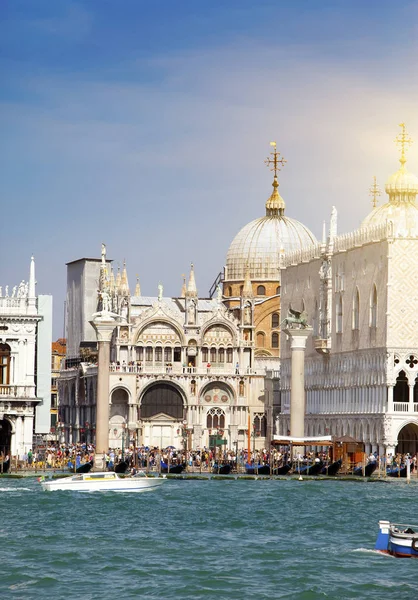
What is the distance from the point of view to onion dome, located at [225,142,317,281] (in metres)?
110

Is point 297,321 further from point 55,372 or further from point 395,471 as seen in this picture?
point 55,372

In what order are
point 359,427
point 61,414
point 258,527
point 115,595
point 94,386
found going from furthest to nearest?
point 61,414 → point 94,386 → point 359,427 → point 258,527 → point 115,595

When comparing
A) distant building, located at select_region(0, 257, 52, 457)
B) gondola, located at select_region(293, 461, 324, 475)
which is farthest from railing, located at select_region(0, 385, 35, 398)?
gondola, located at select_region(293, 461, 324, 475)

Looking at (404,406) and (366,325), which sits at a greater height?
(366,325)

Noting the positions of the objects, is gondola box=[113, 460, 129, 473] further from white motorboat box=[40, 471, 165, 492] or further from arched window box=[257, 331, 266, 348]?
arched window box=[257, 331, 266, 348]

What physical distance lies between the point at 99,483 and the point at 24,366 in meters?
18.2

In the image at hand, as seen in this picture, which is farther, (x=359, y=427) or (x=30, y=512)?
(x=359, y=427)

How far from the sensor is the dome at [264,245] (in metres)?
110

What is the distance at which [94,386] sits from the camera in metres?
99.5

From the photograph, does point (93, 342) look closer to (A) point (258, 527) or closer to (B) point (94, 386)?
(B) point (94, 386)

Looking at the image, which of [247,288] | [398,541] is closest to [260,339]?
[247,288]

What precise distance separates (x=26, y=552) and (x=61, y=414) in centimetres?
6486

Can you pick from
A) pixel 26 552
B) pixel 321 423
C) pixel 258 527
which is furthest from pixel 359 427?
pixel 26 552

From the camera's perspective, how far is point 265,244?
10994 centimetres
